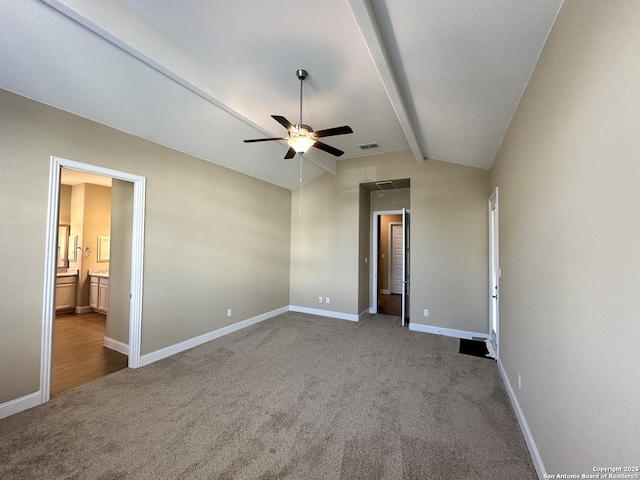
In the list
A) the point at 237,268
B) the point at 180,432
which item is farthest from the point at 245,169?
the point at 180,432

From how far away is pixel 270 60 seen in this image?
2.48m

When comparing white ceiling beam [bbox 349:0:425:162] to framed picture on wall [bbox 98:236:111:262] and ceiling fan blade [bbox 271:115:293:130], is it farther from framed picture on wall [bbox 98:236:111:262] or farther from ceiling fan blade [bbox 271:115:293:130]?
framed picture on wall [bbox 98:236:111:262]

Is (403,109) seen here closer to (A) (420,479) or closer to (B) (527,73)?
(B) (527,73)

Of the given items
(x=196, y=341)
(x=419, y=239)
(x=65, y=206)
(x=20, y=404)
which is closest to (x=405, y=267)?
(x=419, y=239)

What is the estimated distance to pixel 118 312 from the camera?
3.81 m

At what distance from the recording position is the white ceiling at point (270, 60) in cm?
177

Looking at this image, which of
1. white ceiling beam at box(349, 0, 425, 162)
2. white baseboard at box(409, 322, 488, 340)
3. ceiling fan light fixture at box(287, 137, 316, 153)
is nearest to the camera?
white ceiling beam at box(349, 0, 425, 162)

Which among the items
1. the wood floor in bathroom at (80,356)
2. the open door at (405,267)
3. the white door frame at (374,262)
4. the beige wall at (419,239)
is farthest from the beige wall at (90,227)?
the open door at (405,267)

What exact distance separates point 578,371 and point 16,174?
4.25 m

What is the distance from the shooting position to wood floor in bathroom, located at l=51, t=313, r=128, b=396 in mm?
2969

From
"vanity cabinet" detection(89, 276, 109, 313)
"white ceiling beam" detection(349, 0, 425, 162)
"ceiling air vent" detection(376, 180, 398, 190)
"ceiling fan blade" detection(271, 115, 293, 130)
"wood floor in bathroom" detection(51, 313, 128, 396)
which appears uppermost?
"white ceiling beam" detection(349, 0, 425, 162)

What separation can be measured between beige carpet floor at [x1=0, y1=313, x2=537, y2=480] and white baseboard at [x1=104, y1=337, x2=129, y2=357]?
0.72 metres

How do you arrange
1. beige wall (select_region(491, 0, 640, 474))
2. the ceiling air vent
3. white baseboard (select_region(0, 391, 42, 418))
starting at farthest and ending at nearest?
1. the ceiling air vent
2. white baseboard (select_region(0, 391, 42, 418))
3. beige wall (select_region(491, 0, 640, 474))

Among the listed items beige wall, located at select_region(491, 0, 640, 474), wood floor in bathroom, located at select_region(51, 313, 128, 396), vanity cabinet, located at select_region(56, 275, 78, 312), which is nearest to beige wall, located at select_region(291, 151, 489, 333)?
beige wall, located at select_region(491, 0, 640, 474)
